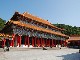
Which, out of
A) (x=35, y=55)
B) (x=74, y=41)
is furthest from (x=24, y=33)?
(x=74, y=41)

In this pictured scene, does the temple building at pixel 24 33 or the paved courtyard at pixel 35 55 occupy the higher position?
the temple building at pixel 24 33

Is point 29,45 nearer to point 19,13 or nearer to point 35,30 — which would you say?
point 35,30

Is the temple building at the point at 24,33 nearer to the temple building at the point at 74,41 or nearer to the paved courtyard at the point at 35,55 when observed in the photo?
the paved courtyard at the point at 35,55

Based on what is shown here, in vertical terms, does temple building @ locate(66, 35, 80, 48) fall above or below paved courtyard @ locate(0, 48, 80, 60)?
above

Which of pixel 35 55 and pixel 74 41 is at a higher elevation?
pixel 74 41

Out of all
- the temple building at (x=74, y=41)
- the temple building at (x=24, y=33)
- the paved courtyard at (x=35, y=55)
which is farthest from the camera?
the temple building at (x=74, y=41)

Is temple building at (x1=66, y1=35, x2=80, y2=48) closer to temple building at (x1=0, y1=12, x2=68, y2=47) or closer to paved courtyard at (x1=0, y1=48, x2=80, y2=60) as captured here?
temple building at (x1=0, y1=12, x2=68, y2=47)

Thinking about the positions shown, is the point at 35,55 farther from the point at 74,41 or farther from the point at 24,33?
the point at 74,41

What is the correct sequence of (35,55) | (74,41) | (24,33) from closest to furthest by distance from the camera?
(35,55) → (24,33) → (74,41)

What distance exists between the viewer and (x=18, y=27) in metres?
30.4

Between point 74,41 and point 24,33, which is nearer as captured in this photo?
point 24,33

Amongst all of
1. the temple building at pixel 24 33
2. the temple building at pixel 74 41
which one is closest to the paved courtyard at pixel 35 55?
the temple building at pixel 24 33

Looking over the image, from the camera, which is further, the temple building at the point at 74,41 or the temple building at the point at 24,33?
the temple building at the point at 74,41

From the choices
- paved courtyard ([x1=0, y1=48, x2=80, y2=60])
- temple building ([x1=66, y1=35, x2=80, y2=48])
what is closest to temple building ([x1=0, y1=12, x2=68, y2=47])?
paved courtyard ([x1=0, y1=48, x2=80, y2=60])
